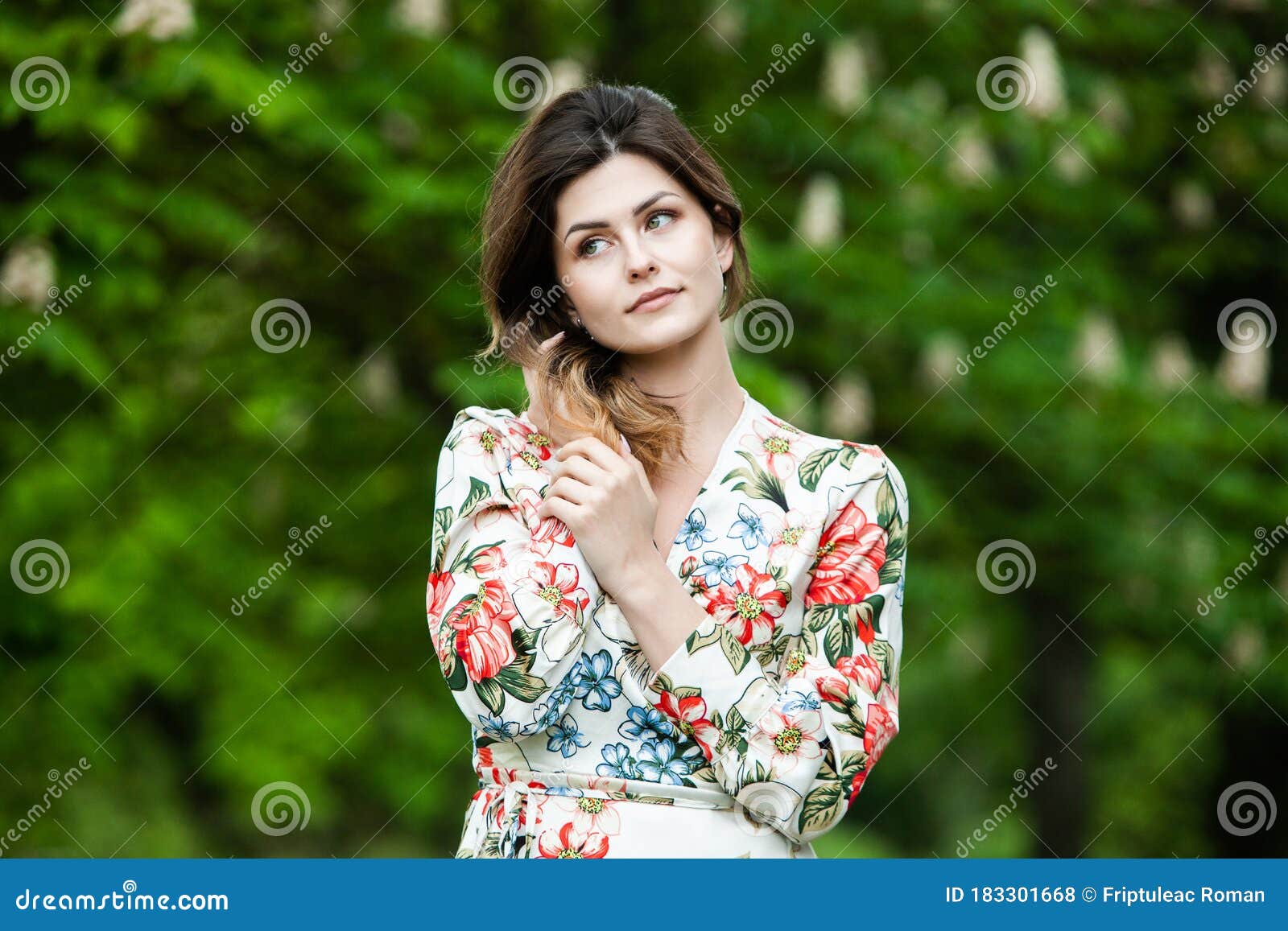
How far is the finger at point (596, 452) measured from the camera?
7.50 feet

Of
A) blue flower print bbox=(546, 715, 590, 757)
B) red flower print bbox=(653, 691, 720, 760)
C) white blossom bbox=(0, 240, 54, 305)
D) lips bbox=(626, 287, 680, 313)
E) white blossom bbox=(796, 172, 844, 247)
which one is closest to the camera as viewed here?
red flower print bbox=(653, 691, 720, 760)

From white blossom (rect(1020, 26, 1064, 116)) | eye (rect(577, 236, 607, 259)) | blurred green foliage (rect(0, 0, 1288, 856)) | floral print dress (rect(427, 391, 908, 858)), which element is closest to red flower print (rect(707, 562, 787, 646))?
floral print dress (rect(427, 391, 908, 858))

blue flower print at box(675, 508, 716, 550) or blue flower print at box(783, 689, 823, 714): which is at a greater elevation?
blue flower print at box(675, 508, 716, 550)

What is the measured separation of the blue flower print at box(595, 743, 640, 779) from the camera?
7.46ft

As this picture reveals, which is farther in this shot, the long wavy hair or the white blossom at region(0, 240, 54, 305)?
the white blossom at region(0, 240, 54, 305)

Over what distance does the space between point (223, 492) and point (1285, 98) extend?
5.26 m

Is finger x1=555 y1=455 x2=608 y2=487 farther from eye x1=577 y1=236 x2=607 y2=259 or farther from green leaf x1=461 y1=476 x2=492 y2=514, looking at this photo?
eye x1=577 y1=236 x2=607 y2=259

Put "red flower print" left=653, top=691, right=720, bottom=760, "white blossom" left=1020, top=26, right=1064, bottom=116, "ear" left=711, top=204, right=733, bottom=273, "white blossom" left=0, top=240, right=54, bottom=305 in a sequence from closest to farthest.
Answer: "red flower print" left=653, top=691, right=720, bottom=760 → "ear" left=711, top=204, right=733, bottom=273 → "white blossom" left=0, top=240, right=54, bottom=305 → "white blossom" left=1020, top=26, right=1064, bottom=116

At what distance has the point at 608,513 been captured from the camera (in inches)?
88.4

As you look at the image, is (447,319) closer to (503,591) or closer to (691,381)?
(691,381)

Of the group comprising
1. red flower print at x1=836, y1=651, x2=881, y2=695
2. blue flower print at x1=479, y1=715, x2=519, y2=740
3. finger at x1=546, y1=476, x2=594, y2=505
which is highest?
red flower print at x1=836, y1=651, x2=881, y2=695

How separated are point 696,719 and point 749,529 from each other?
34 centimetres

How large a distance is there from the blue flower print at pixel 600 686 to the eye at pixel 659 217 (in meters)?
0.72

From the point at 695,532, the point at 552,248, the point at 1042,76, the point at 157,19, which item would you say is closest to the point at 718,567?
the point at 695,532
